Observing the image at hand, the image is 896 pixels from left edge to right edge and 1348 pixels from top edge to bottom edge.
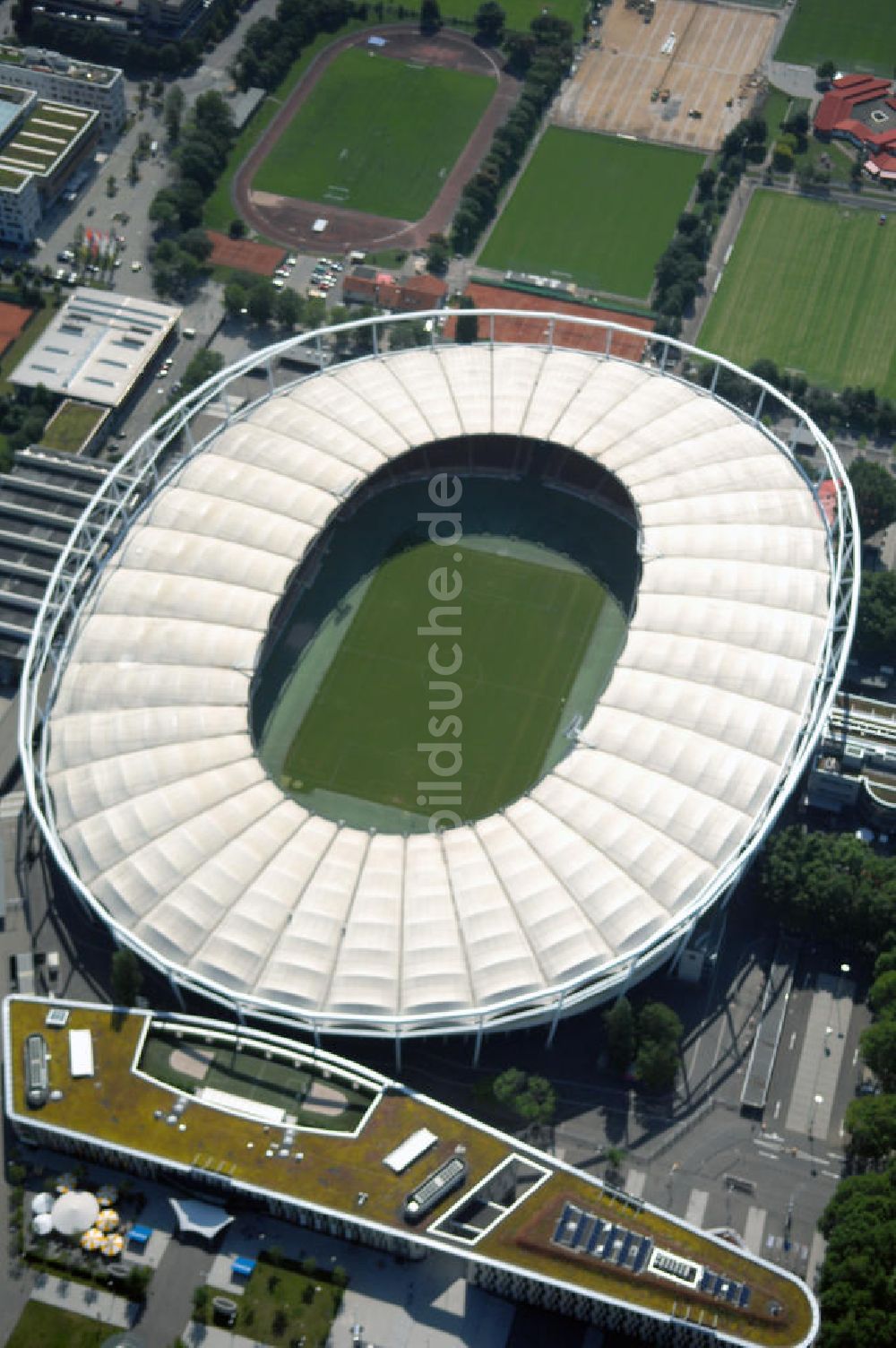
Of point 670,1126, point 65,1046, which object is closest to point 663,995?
point 670,1126

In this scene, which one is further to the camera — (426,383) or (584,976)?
(426,383)

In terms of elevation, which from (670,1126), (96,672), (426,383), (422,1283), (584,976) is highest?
(426,383)

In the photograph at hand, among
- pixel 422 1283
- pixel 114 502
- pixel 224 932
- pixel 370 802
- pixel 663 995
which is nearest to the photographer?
pixel 422 1283

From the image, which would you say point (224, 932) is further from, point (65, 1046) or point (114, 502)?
point (114, 502)

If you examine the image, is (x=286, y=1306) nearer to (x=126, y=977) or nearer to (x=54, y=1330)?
(x=54, y=1330)

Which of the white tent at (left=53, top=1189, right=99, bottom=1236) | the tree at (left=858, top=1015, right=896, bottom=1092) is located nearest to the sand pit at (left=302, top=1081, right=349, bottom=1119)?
the white tent at (left=53, top=1189, right=99, bottom=1236)

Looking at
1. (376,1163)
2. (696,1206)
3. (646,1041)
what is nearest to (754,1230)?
(696,1206)

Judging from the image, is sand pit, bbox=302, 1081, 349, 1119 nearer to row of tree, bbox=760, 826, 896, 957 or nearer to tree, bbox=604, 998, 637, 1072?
tree, bbox=604, 998, 637, 1072
